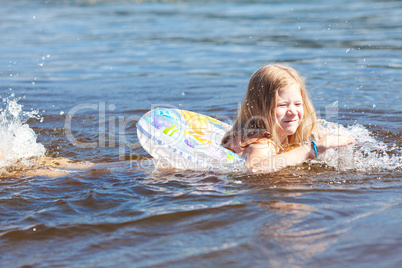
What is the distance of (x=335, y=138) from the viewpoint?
433 cm

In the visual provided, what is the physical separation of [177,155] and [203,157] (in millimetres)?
242

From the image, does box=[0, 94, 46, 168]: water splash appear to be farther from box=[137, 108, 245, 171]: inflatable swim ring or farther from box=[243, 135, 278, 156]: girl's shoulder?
box=[243, 135, 278, 156]: girl's shoulder

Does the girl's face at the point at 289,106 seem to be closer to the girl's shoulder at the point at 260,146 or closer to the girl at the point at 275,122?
Answer: the girl at the point at 275,122

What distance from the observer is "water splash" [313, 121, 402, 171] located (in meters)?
4.54

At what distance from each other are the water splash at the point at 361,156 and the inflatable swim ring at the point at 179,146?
0.84 meters

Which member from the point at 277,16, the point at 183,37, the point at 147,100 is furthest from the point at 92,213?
the point at 277,16

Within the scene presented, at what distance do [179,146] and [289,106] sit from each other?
1.06 metres

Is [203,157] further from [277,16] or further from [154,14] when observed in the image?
[154,14]

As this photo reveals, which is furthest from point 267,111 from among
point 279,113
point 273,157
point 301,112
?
point 273,157

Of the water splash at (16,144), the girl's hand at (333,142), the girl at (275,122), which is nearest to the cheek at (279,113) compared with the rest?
the girl at (275,122)

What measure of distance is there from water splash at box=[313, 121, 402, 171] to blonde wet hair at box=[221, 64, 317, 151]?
0.26m

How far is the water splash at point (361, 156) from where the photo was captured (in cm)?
454

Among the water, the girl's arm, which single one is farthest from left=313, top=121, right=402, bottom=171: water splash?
the girl's arm

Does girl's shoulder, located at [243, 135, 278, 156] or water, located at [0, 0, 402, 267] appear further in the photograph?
girl's shoulder, located at [243, 135, 278, 156]
